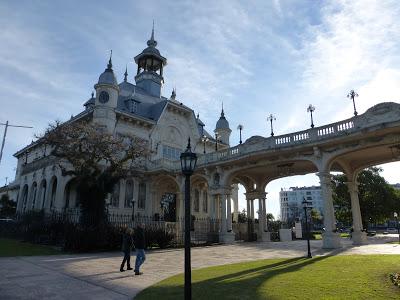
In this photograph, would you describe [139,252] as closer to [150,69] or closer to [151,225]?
[151,225]

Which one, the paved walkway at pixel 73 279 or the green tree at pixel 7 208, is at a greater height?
the green tree at pixel 7 208

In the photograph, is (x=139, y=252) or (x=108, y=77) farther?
(x=108, y=77)

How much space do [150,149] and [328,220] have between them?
678 inches

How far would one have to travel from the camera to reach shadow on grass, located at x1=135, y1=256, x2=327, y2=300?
771 centimetres

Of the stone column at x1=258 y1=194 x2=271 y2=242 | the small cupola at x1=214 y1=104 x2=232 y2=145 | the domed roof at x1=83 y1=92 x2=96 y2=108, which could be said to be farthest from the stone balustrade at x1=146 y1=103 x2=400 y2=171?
the domed roof at x1=83 y1=92 x2=96 y2=108

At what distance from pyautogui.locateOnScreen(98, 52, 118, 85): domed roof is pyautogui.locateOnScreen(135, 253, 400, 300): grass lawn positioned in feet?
81.5

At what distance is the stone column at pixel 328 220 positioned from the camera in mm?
20328

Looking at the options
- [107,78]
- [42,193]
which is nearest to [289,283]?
[107,78]

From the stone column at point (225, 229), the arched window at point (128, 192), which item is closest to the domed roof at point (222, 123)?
the arched window at point (128, 192)

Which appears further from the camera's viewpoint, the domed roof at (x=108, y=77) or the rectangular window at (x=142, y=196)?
the rectangular window at (x=142, y=196)

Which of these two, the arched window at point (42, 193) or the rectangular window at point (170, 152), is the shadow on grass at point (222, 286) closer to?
the rectangular window at point (170, 152)

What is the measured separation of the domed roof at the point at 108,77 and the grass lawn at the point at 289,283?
2485 cm

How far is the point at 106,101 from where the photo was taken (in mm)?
31688

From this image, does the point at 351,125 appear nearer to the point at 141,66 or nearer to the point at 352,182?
the point at 352,182
